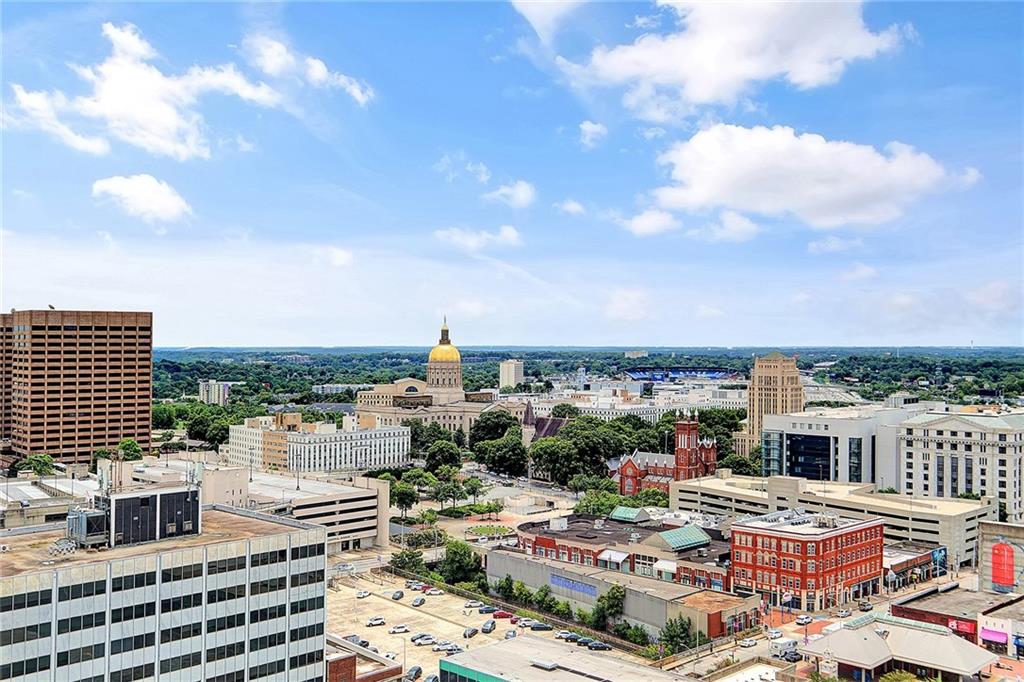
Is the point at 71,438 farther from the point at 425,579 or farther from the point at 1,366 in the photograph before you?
the point at 425,579

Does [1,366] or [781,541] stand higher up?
[1,366]

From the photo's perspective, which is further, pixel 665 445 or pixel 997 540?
pixel 665 445

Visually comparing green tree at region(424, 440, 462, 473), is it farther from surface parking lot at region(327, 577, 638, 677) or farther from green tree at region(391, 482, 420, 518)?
surface parking lot at region(327, 577, 638, 677)

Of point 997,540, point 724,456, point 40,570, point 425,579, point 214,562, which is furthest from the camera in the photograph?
point 724,456

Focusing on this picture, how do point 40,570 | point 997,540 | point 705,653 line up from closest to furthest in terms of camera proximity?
point 40,570, point 705,653, point 997,540

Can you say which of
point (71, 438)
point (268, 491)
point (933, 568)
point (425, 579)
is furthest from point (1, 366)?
point (933, 568)

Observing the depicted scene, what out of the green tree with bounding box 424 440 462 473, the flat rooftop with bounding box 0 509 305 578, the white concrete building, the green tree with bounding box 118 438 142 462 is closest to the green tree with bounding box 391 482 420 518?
the green tree with bounding box 424 440 462 473

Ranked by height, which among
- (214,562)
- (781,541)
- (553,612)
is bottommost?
(553,612)
